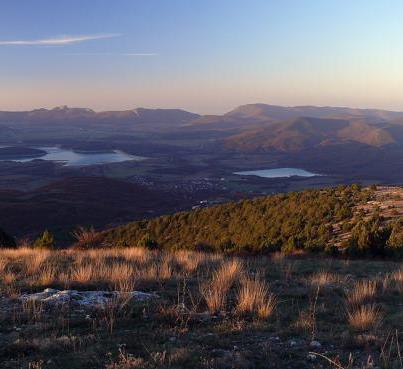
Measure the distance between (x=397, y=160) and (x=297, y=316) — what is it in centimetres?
19736

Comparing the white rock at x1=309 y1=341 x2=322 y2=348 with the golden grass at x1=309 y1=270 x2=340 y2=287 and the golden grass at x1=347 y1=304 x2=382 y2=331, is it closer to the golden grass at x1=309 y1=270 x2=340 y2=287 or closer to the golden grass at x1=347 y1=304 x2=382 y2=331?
the golden grass at x1=347 y1=304 x2=382 y2=331

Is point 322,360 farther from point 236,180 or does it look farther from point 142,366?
point 236,180

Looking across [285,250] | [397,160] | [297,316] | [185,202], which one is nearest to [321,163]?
[397,160]

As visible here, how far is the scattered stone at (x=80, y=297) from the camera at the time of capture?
679cm

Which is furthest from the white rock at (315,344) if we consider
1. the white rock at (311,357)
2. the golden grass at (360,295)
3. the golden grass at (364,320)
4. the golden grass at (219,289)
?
the golden grass at (360,295)

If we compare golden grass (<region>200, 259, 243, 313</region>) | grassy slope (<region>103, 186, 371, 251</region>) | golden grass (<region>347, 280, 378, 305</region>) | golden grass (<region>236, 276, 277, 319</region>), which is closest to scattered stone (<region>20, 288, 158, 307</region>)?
golden grass (<region>200, 259, 243, 313</region>)

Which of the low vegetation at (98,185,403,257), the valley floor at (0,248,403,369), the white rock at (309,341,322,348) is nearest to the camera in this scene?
the valley floor at (0,248,403,369)

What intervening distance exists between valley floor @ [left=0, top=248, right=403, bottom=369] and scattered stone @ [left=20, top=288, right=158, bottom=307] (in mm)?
30

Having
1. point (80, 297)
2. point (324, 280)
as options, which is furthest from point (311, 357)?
point (324, 280)

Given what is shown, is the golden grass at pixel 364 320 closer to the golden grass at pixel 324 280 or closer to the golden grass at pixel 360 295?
the golden grass at pixel 360 295

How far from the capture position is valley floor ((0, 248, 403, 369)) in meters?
4.84

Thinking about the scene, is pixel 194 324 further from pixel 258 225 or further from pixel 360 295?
pixel 258 225

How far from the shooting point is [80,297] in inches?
280

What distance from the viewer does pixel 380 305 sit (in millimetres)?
7445
